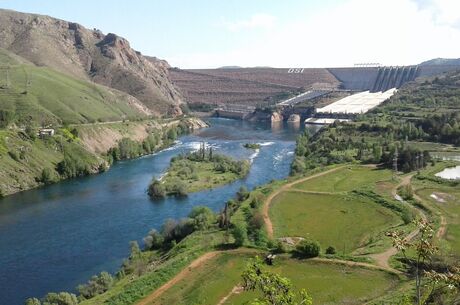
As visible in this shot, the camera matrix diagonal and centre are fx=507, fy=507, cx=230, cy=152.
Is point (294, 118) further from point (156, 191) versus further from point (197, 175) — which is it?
point (156, 191)

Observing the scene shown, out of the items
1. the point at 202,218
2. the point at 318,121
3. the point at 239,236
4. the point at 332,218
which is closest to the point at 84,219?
the point at 202,218

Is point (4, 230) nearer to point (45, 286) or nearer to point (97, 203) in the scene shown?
point (97, 203)

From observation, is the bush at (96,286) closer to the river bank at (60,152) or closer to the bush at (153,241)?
the bush at (153,241)

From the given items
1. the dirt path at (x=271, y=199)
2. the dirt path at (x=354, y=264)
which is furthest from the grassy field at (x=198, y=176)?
the dirt path at (x=354, y=264)

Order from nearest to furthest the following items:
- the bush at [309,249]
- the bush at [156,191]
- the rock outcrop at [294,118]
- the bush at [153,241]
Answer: the bush at [309,249] < the bush at [153,241] < the bush at [156,191] < the rock outcrop at [294,118]

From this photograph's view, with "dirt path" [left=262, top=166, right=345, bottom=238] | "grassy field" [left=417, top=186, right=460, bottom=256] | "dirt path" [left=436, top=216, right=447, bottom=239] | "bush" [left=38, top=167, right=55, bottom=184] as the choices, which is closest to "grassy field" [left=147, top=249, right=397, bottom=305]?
"grassy field" [left=417, top=186, right=460, bottom=256]
